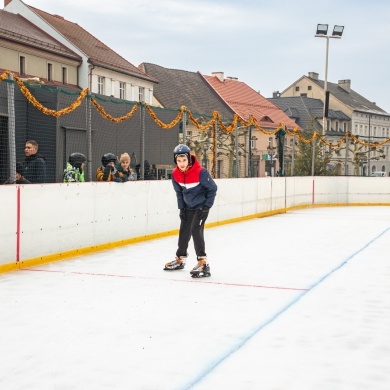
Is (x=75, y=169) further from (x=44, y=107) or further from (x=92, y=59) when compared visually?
(x=92, y=59)

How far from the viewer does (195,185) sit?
8273 millimetres

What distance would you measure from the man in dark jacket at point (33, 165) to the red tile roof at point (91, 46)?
109 ft

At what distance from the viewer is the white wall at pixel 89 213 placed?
9.18 meters

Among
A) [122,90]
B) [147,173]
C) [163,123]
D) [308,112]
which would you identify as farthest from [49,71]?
[308,112]

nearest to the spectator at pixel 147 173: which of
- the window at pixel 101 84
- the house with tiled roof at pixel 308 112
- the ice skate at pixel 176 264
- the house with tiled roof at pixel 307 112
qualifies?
the ice skate at pixel 176 264

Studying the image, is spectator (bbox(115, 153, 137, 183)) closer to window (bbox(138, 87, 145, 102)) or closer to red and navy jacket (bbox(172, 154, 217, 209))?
red and navy jacket (bbox(172, 154, 217, 209))

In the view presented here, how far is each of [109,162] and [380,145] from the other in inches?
609

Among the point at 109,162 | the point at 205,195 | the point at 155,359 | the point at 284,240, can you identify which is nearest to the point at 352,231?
the point at 284,240

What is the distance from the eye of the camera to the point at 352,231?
14711 mm

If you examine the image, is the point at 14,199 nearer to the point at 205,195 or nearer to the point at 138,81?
the point at 205,195

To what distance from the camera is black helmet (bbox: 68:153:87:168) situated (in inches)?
434

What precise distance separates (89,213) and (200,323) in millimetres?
5402

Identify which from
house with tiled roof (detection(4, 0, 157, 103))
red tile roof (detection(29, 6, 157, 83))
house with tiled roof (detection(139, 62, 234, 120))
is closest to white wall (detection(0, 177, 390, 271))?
house with tiled roof (detection(4, 0, 157, 103))

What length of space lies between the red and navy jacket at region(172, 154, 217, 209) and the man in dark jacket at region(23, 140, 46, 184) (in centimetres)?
235
